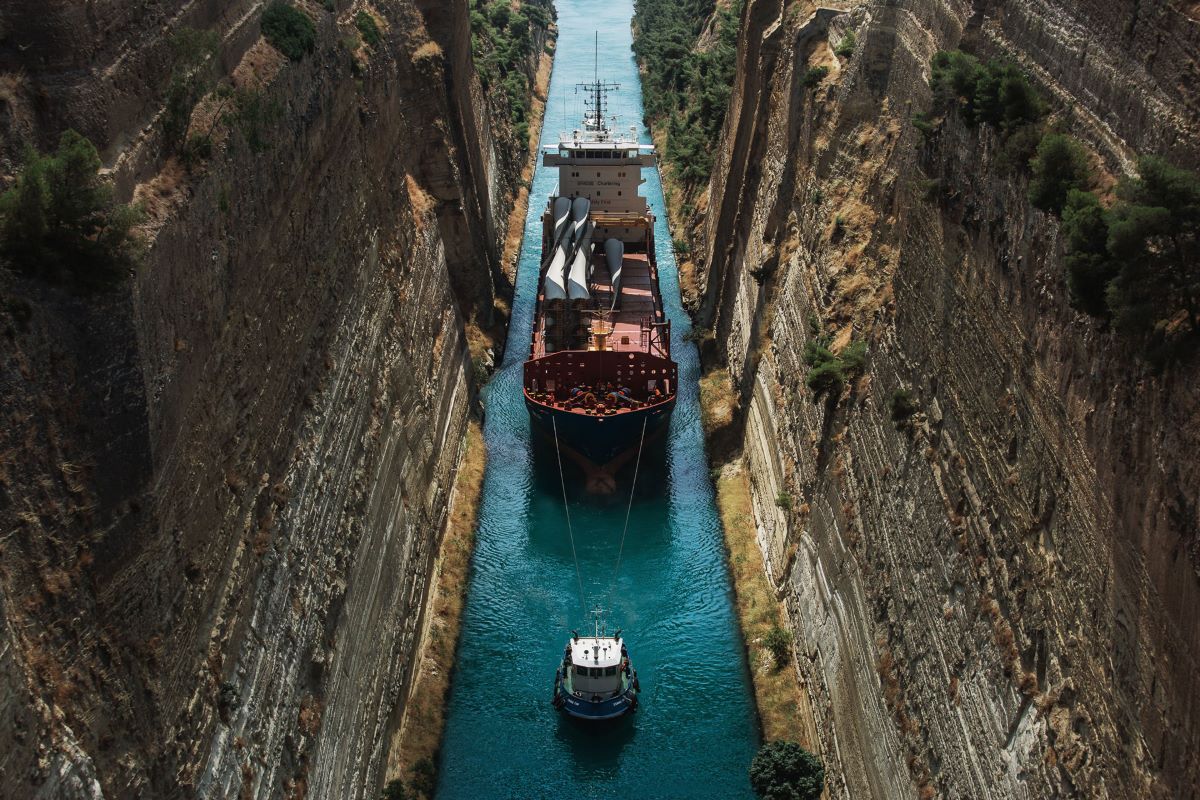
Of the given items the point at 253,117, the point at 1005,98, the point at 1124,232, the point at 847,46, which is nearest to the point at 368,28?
the point at 847,46

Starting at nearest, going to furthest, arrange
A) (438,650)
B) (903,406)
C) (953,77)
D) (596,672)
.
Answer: (953,77)
(903,406)
(596,672)
(438,650)

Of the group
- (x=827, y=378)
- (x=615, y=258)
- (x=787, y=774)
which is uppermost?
(x=827, y=378)

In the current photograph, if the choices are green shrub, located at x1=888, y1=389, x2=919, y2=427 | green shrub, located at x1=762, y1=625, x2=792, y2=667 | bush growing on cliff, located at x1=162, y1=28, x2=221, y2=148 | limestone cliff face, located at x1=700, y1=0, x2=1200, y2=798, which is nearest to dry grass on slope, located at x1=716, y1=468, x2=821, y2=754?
green shrub, located at x1=762, y1=625, x2=792, y2=667

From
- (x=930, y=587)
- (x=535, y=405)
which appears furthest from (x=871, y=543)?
(x=535, y=405)

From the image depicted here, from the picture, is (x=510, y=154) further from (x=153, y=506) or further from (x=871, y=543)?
(x=153, y=506)

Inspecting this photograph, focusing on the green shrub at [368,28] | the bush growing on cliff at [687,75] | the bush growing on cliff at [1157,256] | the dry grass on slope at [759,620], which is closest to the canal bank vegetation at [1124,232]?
the bush growing on cliff at [1157,256]

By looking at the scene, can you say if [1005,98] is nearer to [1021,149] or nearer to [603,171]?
[1021,149]

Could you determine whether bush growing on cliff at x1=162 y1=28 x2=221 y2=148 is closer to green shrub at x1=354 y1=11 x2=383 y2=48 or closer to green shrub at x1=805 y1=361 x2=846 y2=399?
green shrub at x1=805 y1=361 x2=846 y2=399
